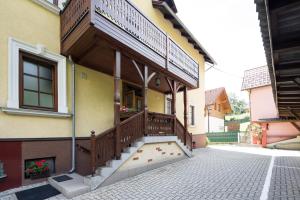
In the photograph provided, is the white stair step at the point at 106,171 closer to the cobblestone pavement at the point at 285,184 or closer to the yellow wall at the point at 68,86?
the yellow wall at the point at 68,86

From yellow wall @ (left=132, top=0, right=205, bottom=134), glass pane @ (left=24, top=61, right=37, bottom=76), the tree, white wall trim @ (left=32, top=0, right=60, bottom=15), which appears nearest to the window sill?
glass pane @ (left=24, top=61, right=37, bottom=76)

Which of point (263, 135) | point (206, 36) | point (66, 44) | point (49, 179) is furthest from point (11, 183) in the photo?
point (206, 36)

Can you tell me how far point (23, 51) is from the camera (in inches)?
215

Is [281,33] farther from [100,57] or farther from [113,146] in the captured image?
[100,57]

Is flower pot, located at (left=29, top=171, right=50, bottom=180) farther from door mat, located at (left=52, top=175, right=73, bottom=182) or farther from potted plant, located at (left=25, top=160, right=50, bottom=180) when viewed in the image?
door mat, located at (left=52, top=175, right=73, bottom=182)

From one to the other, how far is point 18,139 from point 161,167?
4516mm

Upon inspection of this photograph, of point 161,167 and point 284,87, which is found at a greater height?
point 284,87

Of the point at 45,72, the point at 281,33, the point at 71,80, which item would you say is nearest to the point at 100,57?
the point at 71,80

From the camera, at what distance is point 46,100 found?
6.04m

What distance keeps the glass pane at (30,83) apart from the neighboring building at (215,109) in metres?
21.1

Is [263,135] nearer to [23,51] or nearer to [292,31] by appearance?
[292,31]

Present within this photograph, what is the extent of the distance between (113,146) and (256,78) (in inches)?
718

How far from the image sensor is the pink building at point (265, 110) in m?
16.6

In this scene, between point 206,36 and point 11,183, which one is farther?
point 206,36
